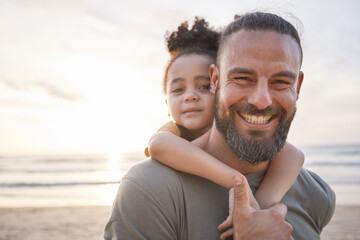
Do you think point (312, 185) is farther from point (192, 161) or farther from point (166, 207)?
point (166, 207)

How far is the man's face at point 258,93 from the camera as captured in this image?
2.14m

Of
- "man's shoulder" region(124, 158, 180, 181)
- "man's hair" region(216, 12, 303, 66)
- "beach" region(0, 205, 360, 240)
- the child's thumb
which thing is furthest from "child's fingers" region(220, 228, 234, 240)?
"beach" region(0, 205, 360, 240)

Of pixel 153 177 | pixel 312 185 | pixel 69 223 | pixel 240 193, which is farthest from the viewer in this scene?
pixel 69 223

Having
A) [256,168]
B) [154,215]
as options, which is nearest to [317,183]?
[256,168]

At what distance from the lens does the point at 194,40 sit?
341cm

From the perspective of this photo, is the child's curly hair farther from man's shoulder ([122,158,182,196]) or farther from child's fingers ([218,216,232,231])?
child's fingers ([218,216,232,231])

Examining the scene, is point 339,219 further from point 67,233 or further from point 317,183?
point 317,183

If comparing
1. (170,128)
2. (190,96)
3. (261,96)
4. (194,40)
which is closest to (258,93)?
(261,96)

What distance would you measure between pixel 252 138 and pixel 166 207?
66 centimetres

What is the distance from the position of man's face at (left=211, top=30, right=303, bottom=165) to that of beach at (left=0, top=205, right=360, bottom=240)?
20.3ft

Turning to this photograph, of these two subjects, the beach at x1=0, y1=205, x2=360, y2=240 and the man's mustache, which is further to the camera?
the beach at x1=0, y1=205, x2=360, y2=240

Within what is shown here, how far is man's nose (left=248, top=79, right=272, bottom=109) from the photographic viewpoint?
2102 millimetres

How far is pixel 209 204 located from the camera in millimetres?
2018

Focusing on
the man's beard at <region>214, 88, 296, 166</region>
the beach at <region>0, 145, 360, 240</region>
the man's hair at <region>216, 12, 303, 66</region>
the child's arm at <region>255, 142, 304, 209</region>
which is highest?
the man's hair at <region>216, 12, 303, 66</region>
